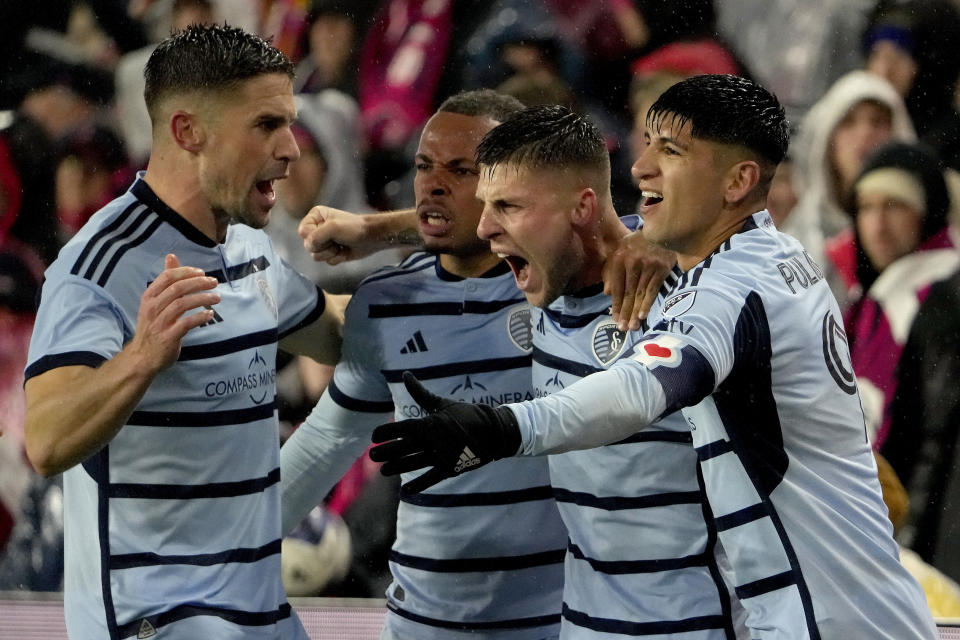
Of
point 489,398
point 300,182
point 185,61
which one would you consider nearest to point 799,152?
point 300,182

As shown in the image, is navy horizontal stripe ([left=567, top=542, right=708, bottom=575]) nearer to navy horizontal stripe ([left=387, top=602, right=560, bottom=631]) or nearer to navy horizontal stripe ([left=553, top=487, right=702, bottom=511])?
navy horizontal stripe ([left=553, top=487, right=702, bottom=511])

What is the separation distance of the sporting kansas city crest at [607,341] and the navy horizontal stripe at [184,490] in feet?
1.92

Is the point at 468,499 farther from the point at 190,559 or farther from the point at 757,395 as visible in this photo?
the point at 757,395

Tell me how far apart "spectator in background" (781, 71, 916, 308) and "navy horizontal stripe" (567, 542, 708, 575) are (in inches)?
69.2

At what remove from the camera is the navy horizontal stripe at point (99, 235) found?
178 centimetres

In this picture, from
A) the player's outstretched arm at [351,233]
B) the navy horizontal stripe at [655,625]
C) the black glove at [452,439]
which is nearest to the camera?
the black glove at [452,439]

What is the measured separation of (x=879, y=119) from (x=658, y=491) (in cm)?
196

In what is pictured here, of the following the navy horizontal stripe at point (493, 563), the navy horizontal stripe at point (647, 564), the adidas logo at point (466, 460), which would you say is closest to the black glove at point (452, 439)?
the adidas logo at point (466, 460)

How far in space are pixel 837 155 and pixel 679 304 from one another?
6.94ft

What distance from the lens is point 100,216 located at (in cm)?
189

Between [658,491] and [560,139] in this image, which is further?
[560,139]

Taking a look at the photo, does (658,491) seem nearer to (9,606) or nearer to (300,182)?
(300,182)

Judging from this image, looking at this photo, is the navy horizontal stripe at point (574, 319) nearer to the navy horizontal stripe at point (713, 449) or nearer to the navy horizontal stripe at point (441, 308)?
the navy horizontal stripe at point (441, 308)

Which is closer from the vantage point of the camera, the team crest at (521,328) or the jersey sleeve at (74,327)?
the jersey sleeve at (74,327)
